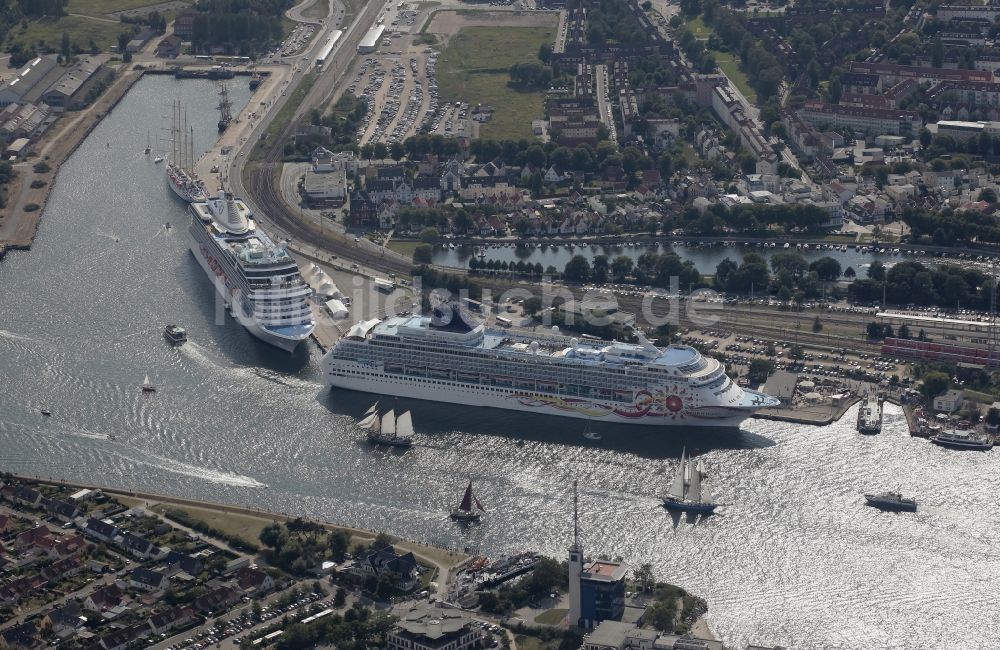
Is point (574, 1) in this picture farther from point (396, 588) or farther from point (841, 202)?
point (396, 588)

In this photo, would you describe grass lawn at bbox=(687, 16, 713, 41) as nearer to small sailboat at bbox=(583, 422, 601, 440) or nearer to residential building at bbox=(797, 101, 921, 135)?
residential building at bbox=(797, 101, 921, 135)

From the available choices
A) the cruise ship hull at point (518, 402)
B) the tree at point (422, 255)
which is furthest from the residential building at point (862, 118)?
the cruise ship hull at point (518, 402)

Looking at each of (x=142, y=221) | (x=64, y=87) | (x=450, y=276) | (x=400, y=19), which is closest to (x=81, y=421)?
(x=450, y=276)

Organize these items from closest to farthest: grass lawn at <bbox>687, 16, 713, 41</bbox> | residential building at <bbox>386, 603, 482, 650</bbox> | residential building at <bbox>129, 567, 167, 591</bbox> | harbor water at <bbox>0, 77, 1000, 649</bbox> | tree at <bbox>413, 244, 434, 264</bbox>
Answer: residential building at <bbox>386, 603, 482, 650</bbox> < harbor water at <bbox>0, 77, 1000, 649</bbox> < residential building at <bbox>129, 567, 167, 591</bbox> < tree at <bbox>413, 244, 434, 264</bbox> < grass lawn at <bbox>687, 16, 713, 41</bbox>

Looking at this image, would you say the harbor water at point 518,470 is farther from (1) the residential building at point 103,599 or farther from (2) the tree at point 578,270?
(2) the tree at point 578,270

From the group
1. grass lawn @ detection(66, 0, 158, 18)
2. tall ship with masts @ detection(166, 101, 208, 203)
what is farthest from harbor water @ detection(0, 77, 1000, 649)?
grass lawn @ detection(66, 0, 158, 18)

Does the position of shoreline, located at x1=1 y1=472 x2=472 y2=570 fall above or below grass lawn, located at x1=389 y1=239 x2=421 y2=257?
below
